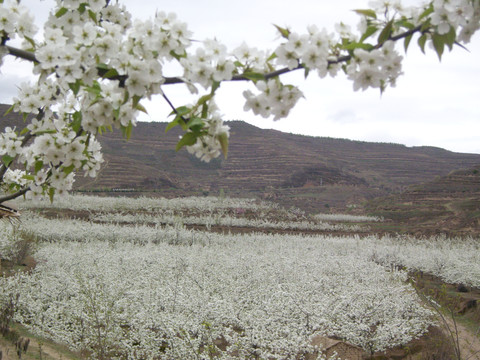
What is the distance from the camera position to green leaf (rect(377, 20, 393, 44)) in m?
1.38

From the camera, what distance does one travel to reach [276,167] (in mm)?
60781

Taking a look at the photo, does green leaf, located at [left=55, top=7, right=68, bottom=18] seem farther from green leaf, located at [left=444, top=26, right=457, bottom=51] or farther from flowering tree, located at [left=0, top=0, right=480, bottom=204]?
green leaf, located at [left=444, top=26, right=457, bottom=51]

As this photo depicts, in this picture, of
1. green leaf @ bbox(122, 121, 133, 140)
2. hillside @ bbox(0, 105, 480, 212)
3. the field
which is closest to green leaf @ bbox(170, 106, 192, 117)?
green leaf @ bbox(122, 121, 133, 140)

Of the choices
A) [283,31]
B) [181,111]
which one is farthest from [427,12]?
[181,111]

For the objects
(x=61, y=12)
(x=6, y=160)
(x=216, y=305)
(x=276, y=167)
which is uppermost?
(x=276, y=167)

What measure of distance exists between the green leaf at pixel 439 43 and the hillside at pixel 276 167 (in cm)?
3634

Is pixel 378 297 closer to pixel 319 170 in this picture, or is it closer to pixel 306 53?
pixel 306 53

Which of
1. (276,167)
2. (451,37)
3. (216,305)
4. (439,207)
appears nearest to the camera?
(451,37)

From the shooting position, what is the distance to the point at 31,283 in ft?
21.8

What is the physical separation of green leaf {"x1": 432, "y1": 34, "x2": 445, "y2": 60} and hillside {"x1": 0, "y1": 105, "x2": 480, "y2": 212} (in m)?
36.3

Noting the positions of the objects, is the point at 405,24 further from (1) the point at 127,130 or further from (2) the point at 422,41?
(1) the point at 127,130

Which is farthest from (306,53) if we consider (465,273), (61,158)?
(465,273)

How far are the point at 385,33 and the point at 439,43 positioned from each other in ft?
0.65

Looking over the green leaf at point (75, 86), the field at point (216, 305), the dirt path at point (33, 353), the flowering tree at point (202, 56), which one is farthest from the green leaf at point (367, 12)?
the dirt path at point (33, 353)
